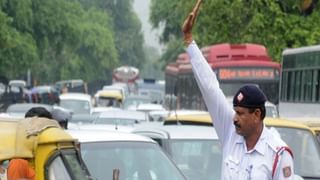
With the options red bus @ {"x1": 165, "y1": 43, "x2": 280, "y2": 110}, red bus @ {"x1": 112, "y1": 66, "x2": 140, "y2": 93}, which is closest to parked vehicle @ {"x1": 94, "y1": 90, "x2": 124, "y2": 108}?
red bus @ {"x1": 165, "y1": 43, "x2": 280, "y2": 110}

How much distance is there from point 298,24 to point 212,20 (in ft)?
9.05

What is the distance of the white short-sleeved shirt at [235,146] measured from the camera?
5.84 m

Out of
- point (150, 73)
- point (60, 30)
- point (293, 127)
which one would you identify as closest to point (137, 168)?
point (293, 127)

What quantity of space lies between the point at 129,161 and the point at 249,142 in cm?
301

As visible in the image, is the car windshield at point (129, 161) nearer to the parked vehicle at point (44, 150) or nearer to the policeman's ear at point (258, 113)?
the parked vehicle at point (44, 150)

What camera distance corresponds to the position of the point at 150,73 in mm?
170875

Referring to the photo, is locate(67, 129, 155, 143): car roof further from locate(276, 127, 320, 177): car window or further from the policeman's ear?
the policeman's ear

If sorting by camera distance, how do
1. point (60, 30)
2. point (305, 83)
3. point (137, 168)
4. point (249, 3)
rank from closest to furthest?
point (137, 168) → point (305, 83) → point (249, 3) → point (60, 30)

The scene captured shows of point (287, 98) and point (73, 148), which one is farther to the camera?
point (287, 98)

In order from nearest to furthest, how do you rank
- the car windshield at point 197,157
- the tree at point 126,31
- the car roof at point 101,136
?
the car roof at point 101,136 → the car windshield at point 197,157 → the tree at point 126,31

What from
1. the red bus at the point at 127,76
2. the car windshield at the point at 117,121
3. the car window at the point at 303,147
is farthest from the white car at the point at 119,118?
the red bus at the point at 127,76

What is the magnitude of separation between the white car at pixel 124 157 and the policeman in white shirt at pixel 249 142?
257cm

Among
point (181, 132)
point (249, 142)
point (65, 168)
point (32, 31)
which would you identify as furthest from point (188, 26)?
point (32, 31)

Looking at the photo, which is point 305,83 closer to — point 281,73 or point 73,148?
point 281,73
